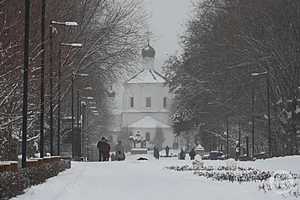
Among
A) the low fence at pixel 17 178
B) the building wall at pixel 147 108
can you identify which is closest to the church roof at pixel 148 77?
the building wall at pixel 147 108

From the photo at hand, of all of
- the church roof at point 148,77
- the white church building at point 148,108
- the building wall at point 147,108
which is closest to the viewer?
the church roof at point 148,77

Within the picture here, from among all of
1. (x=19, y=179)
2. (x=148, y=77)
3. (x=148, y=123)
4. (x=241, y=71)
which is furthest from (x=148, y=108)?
(x=19, y=179)

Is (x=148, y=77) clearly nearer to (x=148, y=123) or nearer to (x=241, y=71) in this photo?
(x=148, y=123)

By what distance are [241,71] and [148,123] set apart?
99904mm

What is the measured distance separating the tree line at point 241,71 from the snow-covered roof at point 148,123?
7668cm

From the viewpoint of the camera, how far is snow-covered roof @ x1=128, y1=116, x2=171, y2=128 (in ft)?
550

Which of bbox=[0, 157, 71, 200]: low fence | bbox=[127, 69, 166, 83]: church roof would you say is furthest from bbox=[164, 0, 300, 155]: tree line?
bbox=[127, 69, 166, 83]: church roof

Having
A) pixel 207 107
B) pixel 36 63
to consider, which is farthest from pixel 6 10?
pixel 207 107

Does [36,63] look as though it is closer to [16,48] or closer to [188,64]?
[16,48]

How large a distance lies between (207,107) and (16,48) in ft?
145

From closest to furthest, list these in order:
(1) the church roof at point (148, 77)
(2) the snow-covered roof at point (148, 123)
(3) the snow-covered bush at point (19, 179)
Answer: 1. (3) the snow-covered bush at point (19, 179)
2. (1) the church roof at point (148, 77)
3. (2) the snow-covered roof at point (148, 123)

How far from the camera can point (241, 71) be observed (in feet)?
225

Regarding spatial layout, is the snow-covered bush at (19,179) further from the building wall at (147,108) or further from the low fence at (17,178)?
the building wall at (147,108)

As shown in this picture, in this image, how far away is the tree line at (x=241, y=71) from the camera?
59.1 m
